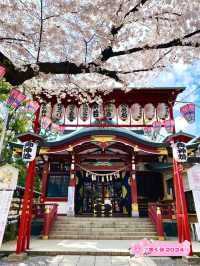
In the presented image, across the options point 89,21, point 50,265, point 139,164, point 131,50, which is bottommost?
point 50,265

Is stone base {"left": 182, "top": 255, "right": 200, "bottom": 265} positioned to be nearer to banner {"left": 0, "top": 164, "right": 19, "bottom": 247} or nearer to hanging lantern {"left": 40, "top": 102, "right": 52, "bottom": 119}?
banner {"left": 0, "top": 164, "right": 19, "bottom": 247}

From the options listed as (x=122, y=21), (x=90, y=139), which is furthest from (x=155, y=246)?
(x=90, y=139)

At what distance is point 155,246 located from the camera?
654 cm

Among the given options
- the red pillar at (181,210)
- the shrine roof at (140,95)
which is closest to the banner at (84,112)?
the shrine roof at (140,95)

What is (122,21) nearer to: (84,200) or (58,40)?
(58,40)

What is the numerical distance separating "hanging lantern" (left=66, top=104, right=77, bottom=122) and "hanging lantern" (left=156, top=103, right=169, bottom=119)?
17.8ft

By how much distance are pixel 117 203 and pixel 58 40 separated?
40.9 ft

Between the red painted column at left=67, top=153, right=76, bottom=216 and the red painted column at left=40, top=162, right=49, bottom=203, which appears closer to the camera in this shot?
the red painted column at left=67, top=153, right=76, bottom=216

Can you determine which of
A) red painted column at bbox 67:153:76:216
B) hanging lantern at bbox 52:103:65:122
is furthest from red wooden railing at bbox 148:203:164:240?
hanging lantern at bbox 52:103:65:122

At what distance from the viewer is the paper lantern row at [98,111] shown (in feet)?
47.6

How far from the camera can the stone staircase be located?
36.0ft

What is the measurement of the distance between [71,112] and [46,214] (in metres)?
6.54

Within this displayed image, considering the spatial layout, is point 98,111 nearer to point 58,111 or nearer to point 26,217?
point 58,111

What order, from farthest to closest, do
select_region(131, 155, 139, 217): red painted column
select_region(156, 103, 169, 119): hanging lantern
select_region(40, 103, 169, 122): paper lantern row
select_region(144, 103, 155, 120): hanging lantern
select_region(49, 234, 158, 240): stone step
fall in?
select_region(40, 103, 169, 122): paper lantern row → select_region(144, 103, 155, 120): hanging lantern → select_region(156, 103, 169, 119): hanging lantern → select_region(131, 155, 139, 217): red painted column → select_region(49, 234, 158, 240): stone step
